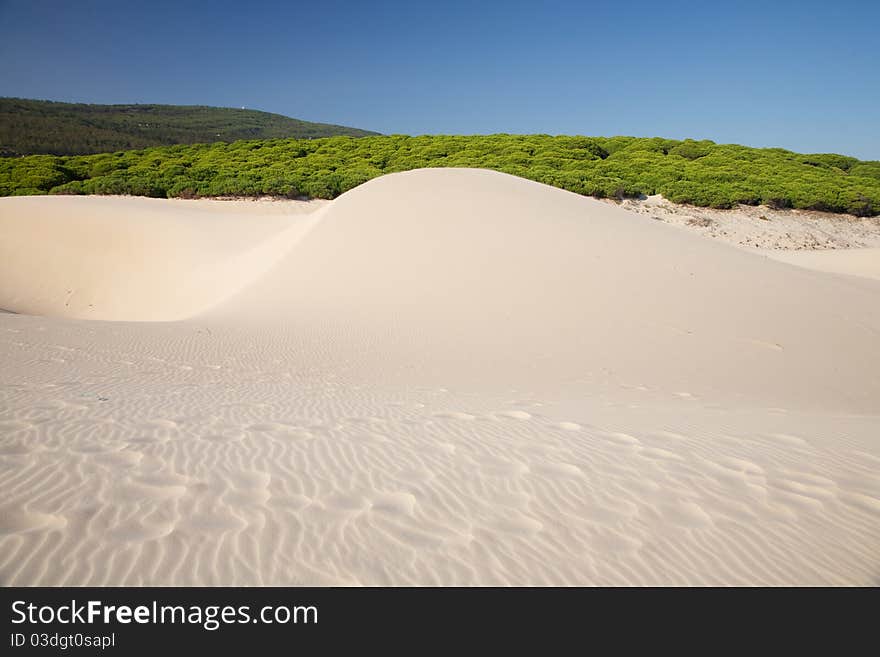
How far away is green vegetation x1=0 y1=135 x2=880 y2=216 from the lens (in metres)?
27.5

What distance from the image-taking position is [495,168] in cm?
3075

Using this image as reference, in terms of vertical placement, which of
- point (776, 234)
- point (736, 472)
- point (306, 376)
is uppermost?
point (776, 234)

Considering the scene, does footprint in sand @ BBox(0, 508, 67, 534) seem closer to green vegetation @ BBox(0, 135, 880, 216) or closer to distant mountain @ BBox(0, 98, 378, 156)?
green vegetation @ BBox(0, 135, 880, 216)

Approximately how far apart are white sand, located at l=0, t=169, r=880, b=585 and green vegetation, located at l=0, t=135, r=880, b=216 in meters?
16.5

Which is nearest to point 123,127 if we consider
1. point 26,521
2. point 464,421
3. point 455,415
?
point 455,415

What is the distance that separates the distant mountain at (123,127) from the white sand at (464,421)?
2361 inches

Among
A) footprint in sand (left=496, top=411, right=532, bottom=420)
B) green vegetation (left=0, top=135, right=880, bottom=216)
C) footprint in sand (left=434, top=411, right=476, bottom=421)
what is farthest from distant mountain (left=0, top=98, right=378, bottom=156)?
footprint in sand (left=496, top=411, right=532, bottom=420)

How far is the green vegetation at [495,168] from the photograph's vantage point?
27.5m

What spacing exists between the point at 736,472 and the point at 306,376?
4852 millimetres

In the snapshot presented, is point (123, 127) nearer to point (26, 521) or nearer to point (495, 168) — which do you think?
point (495, 168)
